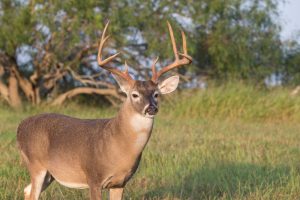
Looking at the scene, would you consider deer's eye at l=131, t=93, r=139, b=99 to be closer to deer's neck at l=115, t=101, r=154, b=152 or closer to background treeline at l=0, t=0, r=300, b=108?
deer's neck at l=115, t=101, r=154, b=152

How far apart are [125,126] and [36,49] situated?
14.5 m

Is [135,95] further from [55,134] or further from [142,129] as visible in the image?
[55,134]

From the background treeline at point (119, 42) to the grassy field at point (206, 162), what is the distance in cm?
243

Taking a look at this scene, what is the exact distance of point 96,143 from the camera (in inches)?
227

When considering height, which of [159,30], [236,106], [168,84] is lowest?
[236,106]

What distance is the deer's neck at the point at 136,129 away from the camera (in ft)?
18.3

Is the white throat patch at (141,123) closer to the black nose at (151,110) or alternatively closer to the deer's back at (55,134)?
the black nose at (151,110)

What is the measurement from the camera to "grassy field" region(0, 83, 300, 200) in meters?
7.13

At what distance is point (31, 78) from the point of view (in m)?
20.3

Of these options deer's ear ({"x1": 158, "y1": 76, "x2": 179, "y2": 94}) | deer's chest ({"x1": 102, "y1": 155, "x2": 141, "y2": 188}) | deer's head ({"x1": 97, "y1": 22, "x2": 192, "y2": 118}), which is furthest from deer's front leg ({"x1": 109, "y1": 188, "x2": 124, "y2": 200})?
deer's ear ({"x1": 158, "y1": 76, "x2": 179, "y2": 94})

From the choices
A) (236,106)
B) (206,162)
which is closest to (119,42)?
(236,106)

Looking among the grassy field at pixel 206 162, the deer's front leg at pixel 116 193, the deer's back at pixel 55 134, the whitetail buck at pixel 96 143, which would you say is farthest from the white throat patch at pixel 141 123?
the grassy field at pixel 206 162

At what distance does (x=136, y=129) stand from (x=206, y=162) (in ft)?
11.4

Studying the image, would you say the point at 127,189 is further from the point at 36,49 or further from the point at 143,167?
the point at 36,49
